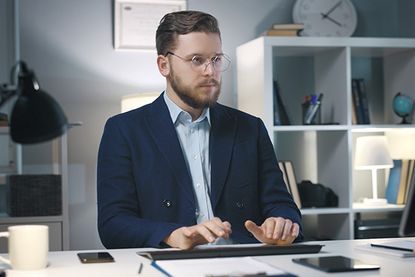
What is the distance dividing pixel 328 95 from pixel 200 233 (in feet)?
7.71

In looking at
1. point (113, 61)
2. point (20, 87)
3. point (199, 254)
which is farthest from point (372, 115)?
point (20, 87)

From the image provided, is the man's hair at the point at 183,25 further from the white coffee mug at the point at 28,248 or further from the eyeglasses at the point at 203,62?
the white coffee mug at the point at 28,248

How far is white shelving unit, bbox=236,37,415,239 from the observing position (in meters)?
3.76

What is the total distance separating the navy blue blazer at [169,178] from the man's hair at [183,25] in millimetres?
195

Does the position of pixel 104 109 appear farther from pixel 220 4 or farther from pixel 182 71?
pixel 182 71

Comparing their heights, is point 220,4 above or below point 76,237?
above

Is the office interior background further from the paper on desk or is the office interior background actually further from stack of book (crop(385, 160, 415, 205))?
the paper on desk

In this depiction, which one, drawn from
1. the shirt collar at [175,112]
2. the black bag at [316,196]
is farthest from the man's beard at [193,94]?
the black bag at [316,196]

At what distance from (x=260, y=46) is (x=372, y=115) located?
95 centimetres

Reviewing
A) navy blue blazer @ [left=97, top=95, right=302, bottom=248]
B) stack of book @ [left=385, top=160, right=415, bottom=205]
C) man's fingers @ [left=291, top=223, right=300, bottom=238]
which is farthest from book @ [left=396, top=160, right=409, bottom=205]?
man's fingers @ [left=291, top=223, right=300, bottom=238]

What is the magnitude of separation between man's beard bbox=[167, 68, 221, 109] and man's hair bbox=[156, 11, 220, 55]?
11 centimetres

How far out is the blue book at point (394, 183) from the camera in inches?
156

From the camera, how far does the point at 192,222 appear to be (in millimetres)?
2191

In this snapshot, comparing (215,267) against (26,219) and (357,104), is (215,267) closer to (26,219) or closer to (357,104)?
(26,219)
